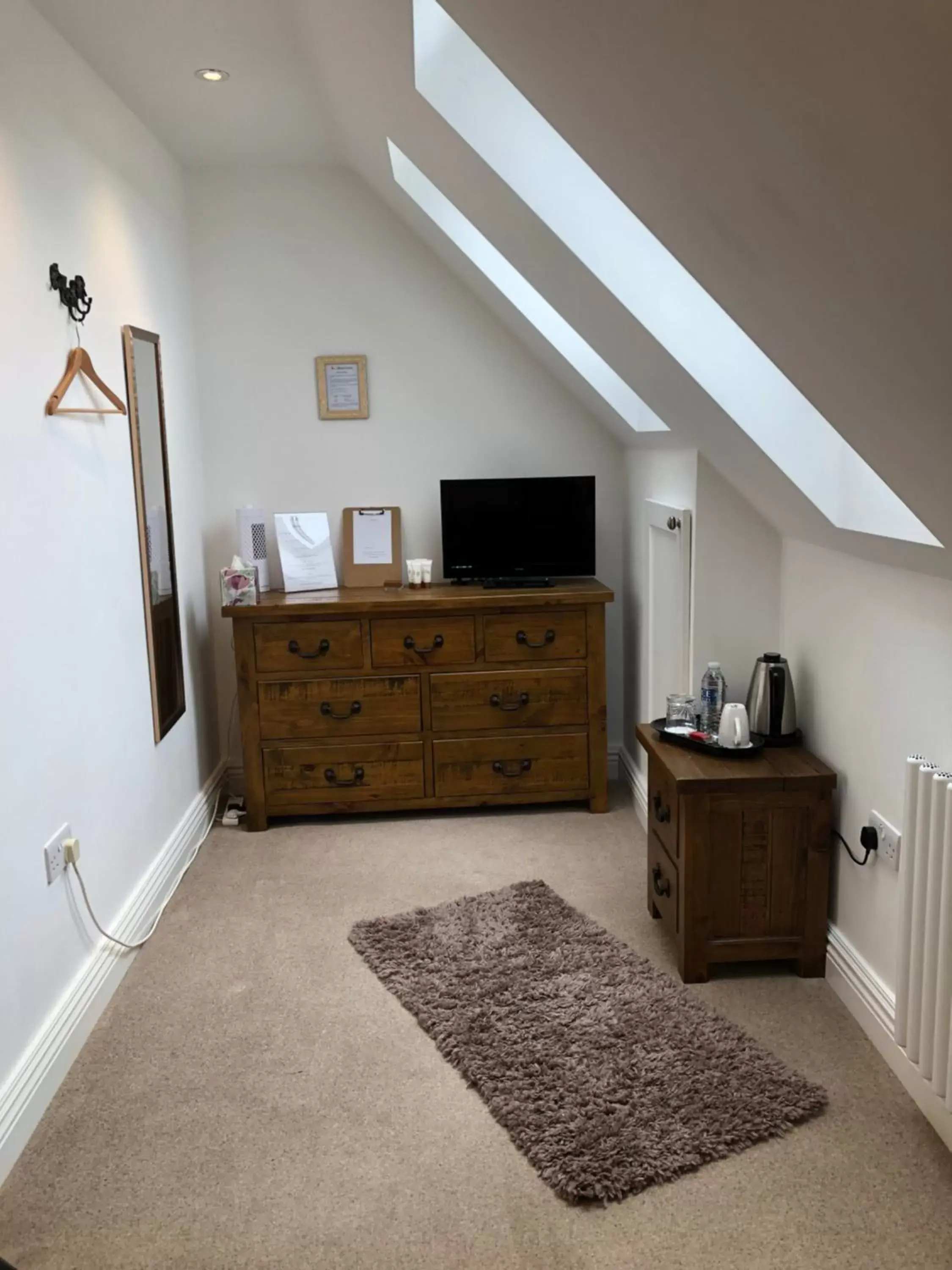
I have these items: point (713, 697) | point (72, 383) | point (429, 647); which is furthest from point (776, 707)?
point (72, 383)

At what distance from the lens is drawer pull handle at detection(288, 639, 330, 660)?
3717 millimetres

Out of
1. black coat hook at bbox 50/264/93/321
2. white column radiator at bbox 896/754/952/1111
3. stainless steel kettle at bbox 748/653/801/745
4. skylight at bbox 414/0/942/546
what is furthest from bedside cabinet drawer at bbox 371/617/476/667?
white column radiator at bbox 896/754/952/1111

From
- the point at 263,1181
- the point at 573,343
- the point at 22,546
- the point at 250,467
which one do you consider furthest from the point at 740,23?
the point at 250,467

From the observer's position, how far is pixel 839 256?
3.87 feet

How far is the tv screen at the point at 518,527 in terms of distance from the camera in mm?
3971

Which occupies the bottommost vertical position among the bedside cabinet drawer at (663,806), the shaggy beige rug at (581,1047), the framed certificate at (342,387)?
the shaggy beige rug at (581,1047)

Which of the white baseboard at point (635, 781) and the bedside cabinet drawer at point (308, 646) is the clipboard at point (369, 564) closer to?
the bedside cabinet drawer at point (308, 646)

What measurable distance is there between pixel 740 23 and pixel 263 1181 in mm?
2022

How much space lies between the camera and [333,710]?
3.76 meters

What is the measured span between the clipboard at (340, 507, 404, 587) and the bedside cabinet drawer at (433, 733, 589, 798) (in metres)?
0.78

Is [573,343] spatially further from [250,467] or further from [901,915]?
[901,915]

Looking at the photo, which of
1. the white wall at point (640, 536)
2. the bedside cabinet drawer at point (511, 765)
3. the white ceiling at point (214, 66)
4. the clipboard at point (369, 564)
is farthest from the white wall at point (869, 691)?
the white ceiling at point (214, 66)

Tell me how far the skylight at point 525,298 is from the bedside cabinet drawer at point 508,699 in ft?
3.24

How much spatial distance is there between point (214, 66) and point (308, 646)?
190cm
